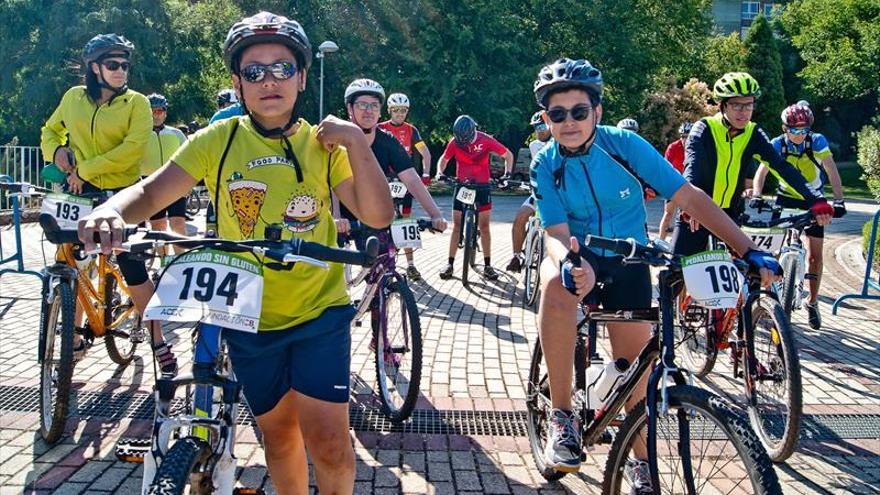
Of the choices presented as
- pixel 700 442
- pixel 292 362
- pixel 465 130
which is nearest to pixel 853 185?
pixel 465 130

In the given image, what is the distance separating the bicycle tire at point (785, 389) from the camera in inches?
165

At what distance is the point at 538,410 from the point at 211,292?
7.57 feet

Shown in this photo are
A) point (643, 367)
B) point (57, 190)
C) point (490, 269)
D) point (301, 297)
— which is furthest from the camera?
point (490, 269)

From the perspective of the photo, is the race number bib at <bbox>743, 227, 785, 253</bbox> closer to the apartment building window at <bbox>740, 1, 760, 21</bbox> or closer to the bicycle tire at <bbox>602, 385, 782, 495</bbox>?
the bicycle tire at <bbox>602, 385, 782, 495</bbox>

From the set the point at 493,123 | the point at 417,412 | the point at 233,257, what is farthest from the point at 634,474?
the point at 493,123

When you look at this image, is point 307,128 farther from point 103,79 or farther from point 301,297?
point 103,79

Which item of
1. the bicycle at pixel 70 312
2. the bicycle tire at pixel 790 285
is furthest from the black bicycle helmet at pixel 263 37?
the bicycle tire at pixel 790 285

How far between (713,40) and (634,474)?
4793 cm

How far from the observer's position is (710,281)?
9.42ft

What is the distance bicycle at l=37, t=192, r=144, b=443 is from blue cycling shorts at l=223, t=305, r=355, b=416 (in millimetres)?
1863

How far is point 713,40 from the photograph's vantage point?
46.1 metres

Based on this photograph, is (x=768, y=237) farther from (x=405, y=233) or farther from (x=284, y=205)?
(x=284, y=205)

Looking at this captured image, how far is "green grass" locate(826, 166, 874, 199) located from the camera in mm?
32344

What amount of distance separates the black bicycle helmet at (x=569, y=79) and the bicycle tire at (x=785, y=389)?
1.87 metres
